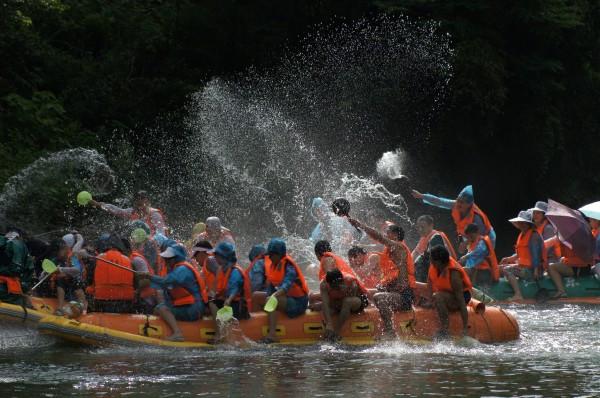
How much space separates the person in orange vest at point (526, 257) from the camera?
64.7 feet

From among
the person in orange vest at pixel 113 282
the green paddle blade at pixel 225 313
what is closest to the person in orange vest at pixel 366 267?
the green paddle blade at pixel 225 313

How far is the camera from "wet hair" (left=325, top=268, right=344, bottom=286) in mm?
14070

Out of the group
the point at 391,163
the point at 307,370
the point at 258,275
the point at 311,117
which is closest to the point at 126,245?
the point at 258,275

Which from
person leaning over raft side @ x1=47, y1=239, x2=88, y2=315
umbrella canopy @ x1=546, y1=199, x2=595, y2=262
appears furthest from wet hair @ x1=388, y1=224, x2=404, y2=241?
umbrella canopy @ x1=546, y1=199, x2=595, y2=262

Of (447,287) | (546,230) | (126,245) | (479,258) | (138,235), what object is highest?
(546,230)

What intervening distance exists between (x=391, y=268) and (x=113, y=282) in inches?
130

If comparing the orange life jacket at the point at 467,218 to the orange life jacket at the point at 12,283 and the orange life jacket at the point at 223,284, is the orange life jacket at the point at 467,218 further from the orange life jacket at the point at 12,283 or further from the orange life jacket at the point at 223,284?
the orange life jacket at the point at 12,283

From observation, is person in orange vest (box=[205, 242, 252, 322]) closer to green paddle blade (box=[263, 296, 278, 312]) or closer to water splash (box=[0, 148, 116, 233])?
green paddle blade (box=[263, 296, 278, 312])

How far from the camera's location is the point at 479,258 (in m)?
19.0

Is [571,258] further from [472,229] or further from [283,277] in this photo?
[283,277]

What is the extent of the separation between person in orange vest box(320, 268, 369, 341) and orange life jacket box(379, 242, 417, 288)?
36cm

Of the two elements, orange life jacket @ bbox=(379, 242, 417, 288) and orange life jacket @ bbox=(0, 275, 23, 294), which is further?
orange life jacket @ bbox=(0, 275, 23, 294)

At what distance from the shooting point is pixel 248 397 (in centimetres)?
1109

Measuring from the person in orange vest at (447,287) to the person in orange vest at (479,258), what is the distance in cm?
433
